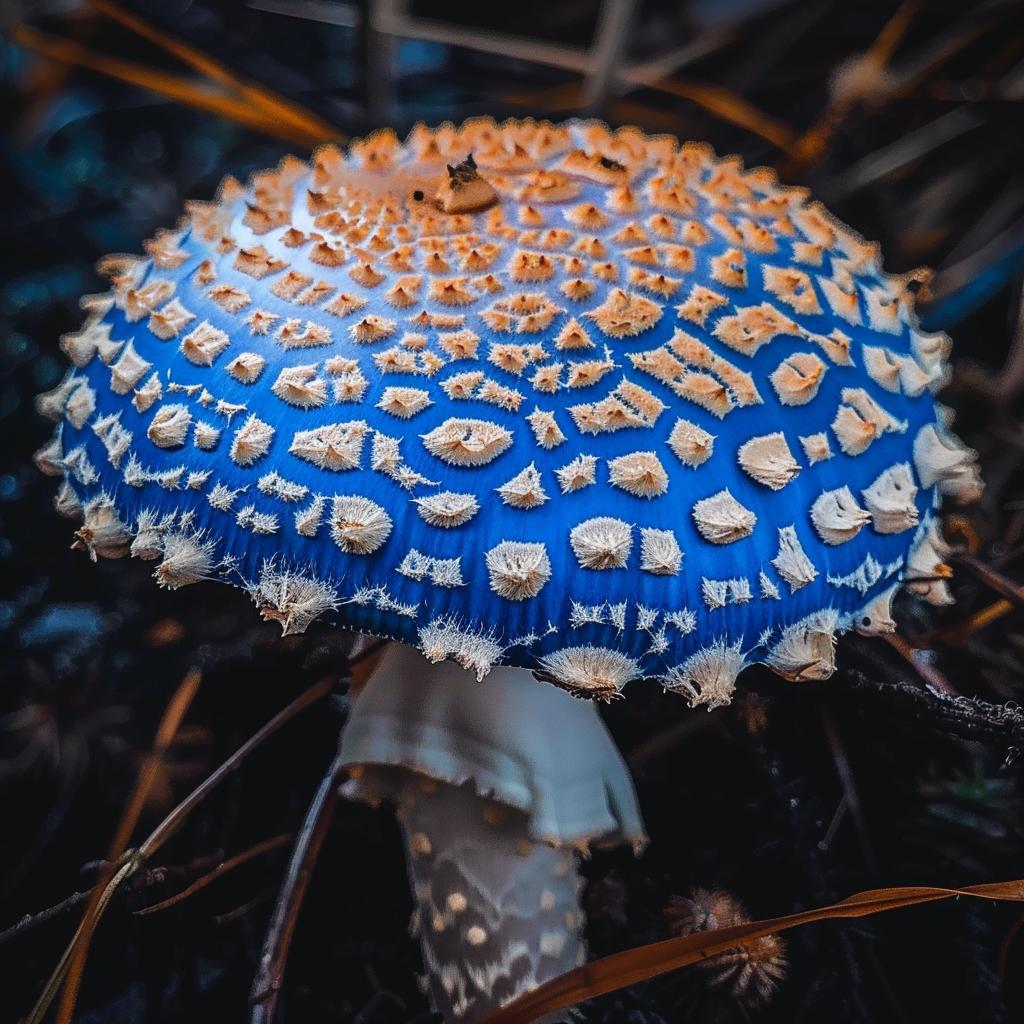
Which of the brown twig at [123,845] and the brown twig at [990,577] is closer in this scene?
the brown twig at [123,845]

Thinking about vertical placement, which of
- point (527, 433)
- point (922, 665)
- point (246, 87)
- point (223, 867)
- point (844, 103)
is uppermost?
point (246, 87)

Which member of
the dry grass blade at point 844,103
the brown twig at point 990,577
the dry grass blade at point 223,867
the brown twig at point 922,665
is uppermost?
the dry grass blade at point 844,103

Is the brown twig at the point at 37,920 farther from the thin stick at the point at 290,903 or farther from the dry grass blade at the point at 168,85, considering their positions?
the dry grass blade at the point at 168,85

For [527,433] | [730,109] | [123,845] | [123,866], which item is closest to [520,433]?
[527,433]

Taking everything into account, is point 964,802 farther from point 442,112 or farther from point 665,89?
point 442,112

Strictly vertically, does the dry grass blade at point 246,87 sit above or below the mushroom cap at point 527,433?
above

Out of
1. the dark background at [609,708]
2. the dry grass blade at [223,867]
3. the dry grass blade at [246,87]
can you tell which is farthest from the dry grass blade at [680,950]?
the dry grass blade at [246,87]

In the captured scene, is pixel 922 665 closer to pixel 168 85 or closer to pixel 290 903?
pixel 290 903
